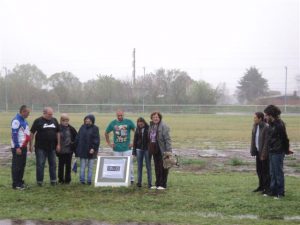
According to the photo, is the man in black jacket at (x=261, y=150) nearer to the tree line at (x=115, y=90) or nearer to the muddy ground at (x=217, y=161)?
the muddy ground at (x=217, y=161)

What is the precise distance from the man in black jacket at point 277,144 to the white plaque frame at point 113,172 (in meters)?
3.28

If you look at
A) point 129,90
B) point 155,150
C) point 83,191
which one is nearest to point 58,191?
point 83,191

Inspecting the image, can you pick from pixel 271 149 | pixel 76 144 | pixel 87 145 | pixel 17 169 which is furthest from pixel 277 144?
pixel 17 169

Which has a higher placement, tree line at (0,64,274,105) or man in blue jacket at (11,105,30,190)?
tree line at (0,64,274,105)

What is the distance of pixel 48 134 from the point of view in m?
11.1

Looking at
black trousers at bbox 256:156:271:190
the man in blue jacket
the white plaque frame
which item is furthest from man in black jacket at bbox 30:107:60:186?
black trousers at bbox 256:156:271:190

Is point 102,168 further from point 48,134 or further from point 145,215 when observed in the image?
point 145,215

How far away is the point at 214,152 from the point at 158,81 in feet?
238

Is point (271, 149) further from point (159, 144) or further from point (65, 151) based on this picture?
point (65, 151)

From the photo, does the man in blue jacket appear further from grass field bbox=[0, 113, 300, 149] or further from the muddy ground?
grass field bbox=[0, 113, 300, 149]

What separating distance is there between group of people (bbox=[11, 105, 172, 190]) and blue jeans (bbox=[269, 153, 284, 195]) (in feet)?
7.46

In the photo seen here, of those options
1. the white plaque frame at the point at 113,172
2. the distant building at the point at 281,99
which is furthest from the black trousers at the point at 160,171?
the distant building at the point at 281,99

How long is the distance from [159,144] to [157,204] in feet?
6.36

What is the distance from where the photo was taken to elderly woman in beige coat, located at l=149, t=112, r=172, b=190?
10.7m
